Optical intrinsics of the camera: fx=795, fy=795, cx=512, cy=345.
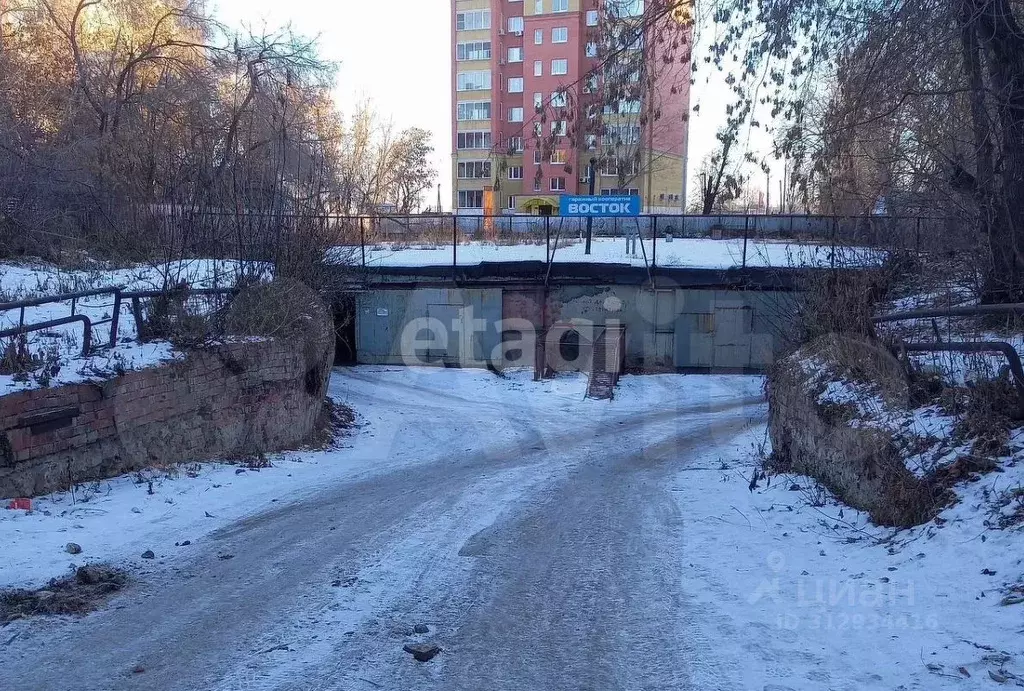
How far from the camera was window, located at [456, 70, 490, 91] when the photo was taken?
174ft

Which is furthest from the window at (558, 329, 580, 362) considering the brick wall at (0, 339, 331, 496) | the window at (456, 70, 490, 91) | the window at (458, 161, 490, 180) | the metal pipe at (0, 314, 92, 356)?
the window at (456, 70, 490, 91)

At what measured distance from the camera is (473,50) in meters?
52.9

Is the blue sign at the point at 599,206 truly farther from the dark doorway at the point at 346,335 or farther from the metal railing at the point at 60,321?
the metal railing at the point at 60,321

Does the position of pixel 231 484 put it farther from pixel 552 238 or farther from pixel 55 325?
pixel 552 238

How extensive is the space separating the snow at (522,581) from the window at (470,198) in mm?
45860

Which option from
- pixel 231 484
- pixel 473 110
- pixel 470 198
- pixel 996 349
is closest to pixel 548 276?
pixel 231 484

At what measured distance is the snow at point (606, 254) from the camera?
21062 mm

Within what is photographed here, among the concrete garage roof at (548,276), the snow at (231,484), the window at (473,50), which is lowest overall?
the snow at (231,484)

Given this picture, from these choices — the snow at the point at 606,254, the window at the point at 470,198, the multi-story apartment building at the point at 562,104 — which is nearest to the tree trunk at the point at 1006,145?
the multi-story apartment building at the point at 562,104

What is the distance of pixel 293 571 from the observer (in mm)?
5934

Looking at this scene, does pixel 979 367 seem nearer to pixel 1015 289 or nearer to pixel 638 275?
pixel 1015 289

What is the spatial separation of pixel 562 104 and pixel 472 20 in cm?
4705

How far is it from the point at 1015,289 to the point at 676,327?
38.9 feet

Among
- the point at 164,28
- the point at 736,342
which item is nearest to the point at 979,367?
the point at 736,342
